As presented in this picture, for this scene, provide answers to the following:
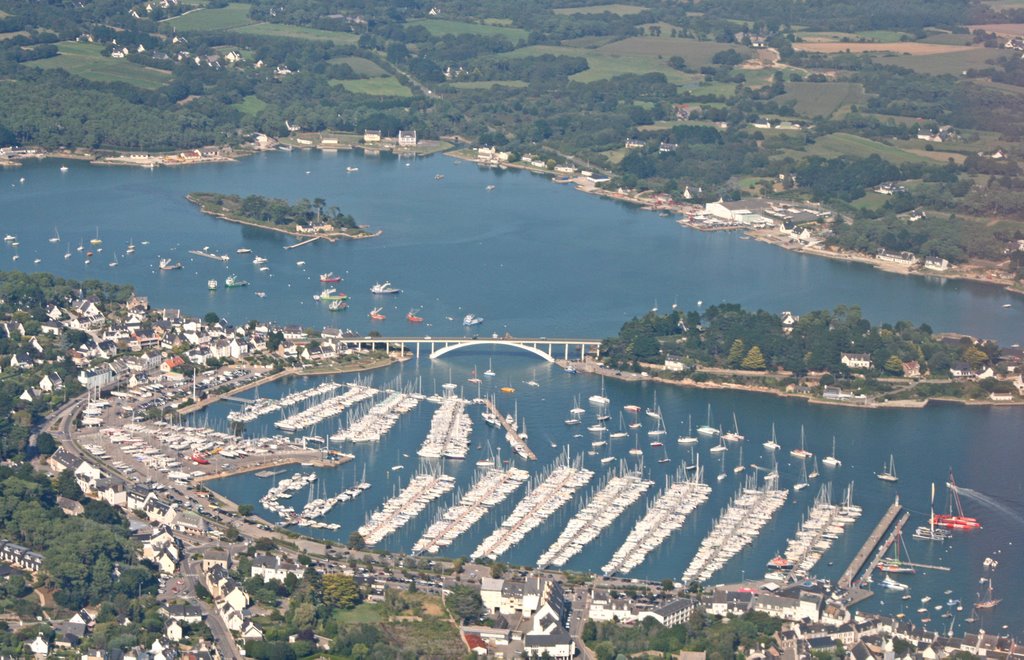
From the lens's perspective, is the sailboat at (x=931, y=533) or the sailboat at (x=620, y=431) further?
the sailboat at (x=620, y=431)

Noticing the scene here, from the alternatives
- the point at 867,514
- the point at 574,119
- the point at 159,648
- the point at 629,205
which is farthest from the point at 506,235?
the point at 159,648

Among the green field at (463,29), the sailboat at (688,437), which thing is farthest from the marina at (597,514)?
the green field at (463,29)

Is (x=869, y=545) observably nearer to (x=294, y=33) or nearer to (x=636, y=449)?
(x=636, y=449)

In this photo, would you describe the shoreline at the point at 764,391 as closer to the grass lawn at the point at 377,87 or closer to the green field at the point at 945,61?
the green field at the point at 945,61

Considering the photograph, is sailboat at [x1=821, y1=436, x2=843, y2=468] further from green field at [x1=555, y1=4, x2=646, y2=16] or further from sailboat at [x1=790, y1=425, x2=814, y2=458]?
green field at [x1=555, y1=4, x2=646, y2=16]

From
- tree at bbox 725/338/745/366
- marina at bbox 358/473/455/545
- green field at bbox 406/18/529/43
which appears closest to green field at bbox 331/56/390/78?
green field at bbox 406/18/529/43

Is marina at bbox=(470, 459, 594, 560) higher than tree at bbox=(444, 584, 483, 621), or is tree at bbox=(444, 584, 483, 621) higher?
tree at bbox=(444, 584, 483, 621)
